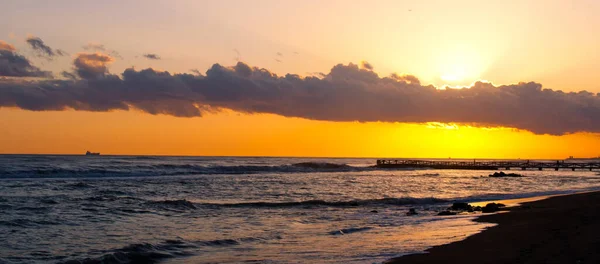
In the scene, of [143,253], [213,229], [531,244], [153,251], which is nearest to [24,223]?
[213,229]

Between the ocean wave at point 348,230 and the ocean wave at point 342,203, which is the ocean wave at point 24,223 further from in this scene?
the ocean wave at point 348,230

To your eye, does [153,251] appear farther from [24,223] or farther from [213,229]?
[24,223]

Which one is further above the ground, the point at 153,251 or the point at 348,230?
the point at 348,230

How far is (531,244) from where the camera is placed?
1437 centimetres

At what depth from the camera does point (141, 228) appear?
20.4 metres

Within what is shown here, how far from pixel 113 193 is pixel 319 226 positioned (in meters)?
18.1

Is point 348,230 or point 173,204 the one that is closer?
point 348,230

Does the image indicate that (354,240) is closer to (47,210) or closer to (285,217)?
(285,217)

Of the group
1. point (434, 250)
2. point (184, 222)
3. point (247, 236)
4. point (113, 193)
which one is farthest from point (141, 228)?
point (113, 193)

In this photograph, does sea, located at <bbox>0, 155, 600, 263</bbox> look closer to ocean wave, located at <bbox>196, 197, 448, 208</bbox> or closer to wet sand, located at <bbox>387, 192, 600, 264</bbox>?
ocean wave, located at <bbox>196, 197, 448, 208</bbox>

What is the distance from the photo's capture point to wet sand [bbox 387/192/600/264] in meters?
12.1

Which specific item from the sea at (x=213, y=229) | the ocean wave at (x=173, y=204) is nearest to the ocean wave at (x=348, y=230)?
the sea at (x=213, y=229)

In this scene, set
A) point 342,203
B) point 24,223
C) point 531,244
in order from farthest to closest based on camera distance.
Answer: point 342,203 < point 24,223 < point 531,244

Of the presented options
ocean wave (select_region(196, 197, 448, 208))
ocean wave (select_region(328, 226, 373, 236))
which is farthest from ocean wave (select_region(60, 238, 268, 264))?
ocean wave (select_region(196, 197, 448, 208))
